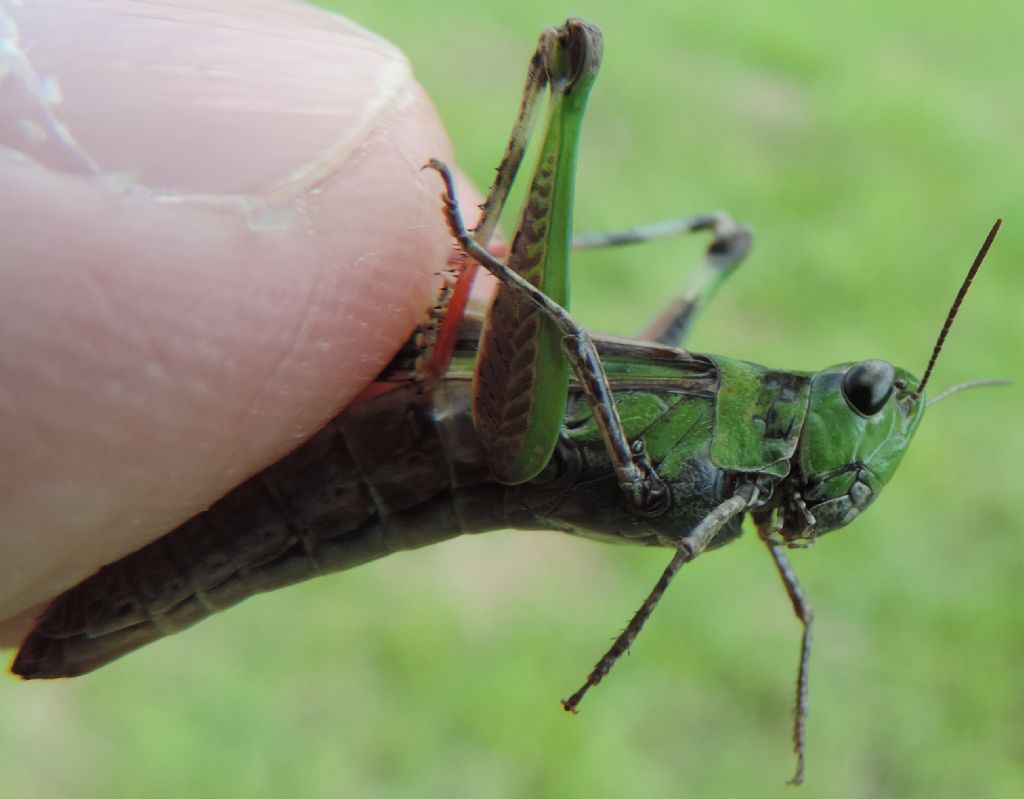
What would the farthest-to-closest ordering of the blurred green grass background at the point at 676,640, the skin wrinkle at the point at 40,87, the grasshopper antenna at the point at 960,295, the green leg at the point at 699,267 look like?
the blurred green grass background at the point at 676,640 < the green leg at the point at 699,267 < the grasshopper antenna at the point at 960,295 < the skin wrinkle at the point at 40,87

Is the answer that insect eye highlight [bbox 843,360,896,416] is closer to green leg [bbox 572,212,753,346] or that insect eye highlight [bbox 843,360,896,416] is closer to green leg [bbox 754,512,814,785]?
green leg [bbox 754,512,814,785]

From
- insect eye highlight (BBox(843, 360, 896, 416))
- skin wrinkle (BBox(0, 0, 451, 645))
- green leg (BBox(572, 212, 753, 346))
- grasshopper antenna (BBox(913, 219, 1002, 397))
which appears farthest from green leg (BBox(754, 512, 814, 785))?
skin wrinkle (BBox(0, 0, 451, 645))

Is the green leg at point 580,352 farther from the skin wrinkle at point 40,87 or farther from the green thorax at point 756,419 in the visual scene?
the skin wrinkle at point 40,87

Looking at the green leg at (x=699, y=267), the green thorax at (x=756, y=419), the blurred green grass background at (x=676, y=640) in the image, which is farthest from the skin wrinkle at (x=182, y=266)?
the blurred green grass background at (x=676, y=640)

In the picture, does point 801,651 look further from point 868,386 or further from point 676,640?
point 676,640

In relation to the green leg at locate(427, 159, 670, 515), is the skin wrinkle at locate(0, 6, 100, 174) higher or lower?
higher

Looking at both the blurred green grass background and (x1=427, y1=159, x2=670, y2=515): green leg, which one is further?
the blurred green grass background

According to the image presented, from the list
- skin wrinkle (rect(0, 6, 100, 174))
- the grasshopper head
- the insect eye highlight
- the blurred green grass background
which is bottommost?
the blurred green grass background

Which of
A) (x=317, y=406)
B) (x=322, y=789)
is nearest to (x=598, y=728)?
(x=322, y=789)
